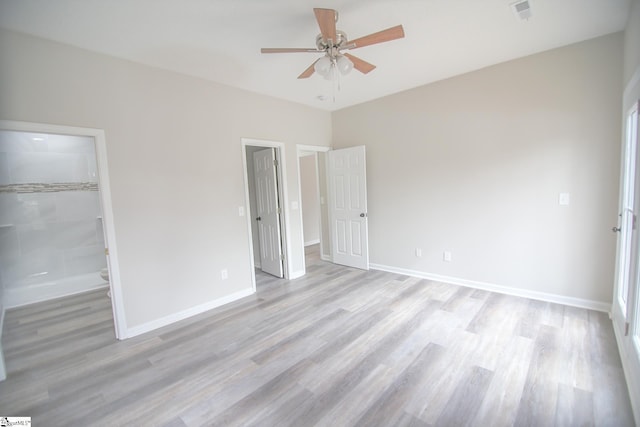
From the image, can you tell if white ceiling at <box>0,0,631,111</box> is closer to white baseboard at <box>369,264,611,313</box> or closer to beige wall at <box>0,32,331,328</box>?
beige wall at <box>0,32,331,328</box>

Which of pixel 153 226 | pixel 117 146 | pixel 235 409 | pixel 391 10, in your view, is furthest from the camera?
pixel 153 226

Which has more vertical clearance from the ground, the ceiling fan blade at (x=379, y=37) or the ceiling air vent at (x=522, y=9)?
the ceiling air vent at (x=522, y=9)

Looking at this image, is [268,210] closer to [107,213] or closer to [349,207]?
[349,207]

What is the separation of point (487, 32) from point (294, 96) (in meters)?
2.51

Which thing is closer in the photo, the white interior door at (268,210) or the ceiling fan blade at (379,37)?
the ceiling fan blade at (379,37)

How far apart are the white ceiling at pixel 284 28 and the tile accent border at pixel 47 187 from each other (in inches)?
115

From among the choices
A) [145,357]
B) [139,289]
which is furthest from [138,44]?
[145,357]

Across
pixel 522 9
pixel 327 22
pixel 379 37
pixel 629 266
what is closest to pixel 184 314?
pixel 327 22

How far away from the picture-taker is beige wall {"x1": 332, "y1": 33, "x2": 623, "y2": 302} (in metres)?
2.82

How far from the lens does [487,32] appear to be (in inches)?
101

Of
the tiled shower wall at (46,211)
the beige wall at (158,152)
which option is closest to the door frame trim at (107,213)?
the beige wall at (158,152)

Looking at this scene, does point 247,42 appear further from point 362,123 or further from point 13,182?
point 13,182

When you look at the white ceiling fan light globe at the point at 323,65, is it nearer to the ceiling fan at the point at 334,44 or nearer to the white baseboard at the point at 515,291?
the ceiling fan at the point at 334,44

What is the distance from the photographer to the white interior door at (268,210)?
4.42 metres
